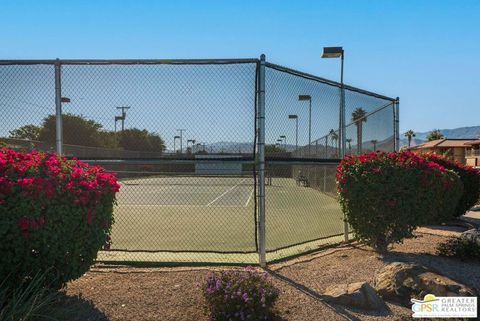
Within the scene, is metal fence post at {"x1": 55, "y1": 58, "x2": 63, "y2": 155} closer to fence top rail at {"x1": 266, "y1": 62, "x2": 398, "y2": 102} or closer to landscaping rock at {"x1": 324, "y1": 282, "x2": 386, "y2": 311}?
fence top rail at {"x1": 266, "y1": 62, "x2": 398, "y2": 102}

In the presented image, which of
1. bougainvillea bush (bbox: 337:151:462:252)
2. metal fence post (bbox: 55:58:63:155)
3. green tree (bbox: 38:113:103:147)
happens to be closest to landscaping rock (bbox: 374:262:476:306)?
bougainvillea bush (bbox: 337:151:462:252)

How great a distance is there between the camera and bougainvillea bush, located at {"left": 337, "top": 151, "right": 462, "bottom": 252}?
666cm

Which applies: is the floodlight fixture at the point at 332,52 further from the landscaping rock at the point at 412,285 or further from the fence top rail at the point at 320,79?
the landscaping rock at the point at 412,285

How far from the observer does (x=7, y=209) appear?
3959mm

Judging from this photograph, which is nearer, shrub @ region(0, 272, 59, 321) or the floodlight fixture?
shrub @ region(0, 272, 59, 321)

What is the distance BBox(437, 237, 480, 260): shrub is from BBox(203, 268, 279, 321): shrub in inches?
152

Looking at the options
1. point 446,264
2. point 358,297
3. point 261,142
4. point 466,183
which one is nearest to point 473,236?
point 446,264

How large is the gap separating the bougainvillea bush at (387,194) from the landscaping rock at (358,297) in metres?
2.02

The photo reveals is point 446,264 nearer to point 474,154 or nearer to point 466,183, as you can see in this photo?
point 466,183

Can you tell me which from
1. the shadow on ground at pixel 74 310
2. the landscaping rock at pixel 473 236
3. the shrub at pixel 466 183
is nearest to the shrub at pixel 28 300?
the shadow on ground at pixel 74 310

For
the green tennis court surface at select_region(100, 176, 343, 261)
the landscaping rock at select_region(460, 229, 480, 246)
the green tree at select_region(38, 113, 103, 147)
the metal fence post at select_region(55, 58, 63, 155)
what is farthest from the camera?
the green tennis court surface at select_region(100, 176, 343, 261)

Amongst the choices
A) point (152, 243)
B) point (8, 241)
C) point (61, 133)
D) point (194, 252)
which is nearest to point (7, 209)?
point (8, 241)

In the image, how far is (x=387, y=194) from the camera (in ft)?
21.8

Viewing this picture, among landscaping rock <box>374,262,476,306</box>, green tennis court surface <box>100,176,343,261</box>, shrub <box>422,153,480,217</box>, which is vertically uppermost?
shrub <box>422,153,480,217</box>
